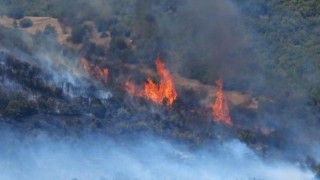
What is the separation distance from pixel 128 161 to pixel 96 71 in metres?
9.78

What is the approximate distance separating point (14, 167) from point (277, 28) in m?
24.9

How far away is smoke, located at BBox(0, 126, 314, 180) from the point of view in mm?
32812

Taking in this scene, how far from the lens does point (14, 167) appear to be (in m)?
32.7

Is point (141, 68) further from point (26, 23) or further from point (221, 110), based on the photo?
point (26, 23)

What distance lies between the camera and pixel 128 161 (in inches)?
1341

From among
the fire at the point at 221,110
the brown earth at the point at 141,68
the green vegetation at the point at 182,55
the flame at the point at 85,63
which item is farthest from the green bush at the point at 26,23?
the fire at the point at 221,110

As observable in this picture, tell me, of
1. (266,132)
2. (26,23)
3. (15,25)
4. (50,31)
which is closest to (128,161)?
(266,132)

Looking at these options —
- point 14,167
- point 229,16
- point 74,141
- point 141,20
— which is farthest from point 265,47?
point 14,167

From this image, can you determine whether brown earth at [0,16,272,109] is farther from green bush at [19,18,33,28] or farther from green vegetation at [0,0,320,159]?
green vegetation at [0,0,320,159]

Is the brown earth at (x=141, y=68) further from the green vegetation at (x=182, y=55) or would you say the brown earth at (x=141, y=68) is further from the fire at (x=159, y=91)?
the fire at (x=159, y=91)

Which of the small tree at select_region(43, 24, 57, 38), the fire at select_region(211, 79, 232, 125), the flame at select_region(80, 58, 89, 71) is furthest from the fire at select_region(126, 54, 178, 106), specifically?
the small tree at select_region(43, 24, 57, 38)

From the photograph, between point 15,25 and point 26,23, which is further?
point 26,23

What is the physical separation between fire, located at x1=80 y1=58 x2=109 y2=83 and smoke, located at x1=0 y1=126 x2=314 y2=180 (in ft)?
21.9

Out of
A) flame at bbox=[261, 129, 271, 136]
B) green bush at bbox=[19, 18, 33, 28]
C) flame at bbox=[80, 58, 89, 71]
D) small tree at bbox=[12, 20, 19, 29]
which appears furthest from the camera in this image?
green bush at bbox=[19, 18, 33, 28]
